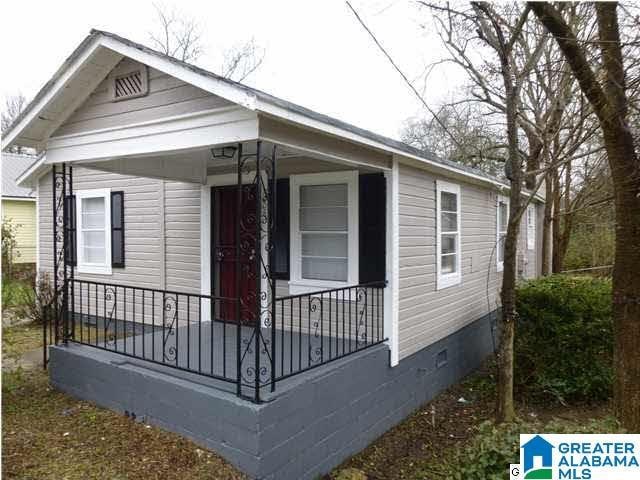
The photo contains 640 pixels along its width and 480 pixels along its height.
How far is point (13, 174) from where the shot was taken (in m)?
18.1

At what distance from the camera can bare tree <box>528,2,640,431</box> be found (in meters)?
3.36

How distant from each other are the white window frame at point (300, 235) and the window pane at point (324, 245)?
9 centimetres

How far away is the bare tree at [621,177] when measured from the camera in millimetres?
3359

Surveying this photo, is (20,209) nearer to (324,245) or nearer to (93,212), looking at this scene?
(93,212)

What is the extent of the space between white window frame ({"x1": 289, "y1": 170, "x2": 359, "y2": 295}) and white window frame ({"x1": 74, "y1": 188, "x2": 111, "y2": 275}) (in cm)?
412

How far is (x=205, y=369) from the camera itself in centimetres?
432

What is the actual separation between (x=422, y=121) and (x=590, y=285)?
12.8 metres

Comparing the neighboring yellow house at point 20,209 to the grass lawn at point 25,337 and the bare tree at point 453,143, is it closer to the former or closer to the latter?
the grass lawn at point 25,337

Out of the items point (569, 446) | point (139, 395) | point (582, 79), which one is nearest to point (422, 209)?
point (582, 79)

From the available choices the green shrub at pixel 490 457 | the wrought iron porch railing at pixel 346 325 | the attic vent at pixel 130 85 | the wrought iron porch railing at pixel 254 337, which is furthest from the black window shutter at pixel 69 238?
the green shrub at pixel 490 457

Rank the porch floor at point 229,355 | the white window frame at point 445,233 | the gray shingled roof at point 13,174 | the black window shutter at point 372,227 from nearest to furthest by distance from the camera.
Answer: the porch floor at point 229,355, the black window shutter at point 372,227, the white window frame at point 445,233, the gray shingled roof at point 13,174

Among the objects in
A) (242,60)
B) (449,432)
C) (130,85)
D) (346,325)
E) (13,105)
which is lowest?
(449,432)

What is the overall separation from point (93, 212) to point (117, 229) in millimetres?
876

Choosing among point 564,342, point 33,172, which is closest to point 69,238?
point 33,172
